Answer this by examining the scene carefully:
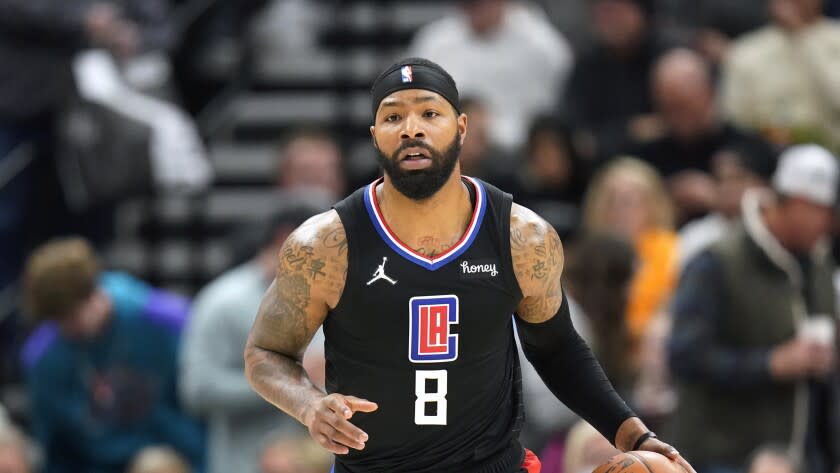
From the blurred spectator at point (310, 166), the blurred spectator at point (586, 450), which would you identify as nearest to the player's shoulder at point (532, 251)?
the blurred spectator at point (586, 450)

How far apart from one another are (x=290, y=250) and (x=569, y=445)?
9.48ft

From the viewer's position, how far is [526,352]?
5676mm

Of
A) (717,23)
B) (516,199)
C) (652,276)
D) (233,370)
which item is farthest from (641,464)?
(717,23)

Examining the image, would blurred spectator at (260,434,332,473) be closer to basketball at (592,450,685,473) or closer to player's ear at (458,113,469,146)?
basketball at (592,450,685,473)

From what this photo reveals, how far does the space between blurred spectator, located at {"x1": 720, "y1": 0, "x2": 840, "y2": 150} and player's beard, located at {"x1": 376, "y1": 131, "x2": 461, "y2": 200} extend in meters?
5.40

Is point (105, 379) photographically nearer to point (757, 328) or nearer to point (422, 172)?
point (757, 328)

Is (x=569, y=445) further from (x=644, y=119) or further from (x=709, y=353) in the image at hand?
(x=644, y=119)

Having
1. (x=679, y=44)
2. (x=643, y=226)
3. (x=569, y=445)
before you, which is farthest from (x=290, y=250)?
(x=679, y=44)

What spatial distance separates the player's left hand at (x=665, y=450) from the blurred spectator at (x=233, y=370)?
3546 mm

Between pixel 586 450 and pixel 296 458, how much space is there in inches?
61.9

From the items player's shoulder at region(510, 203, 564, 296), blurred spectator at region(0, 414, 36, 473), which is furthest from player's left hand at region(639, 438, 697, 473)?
blurred spectator at region(0, 414, 36, 473)

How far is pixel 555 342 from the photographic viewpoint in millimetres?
5539

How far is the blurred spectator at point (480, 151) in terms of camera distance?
9.96 meters

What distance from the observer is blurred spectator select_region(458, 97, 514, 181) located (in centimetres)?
996
